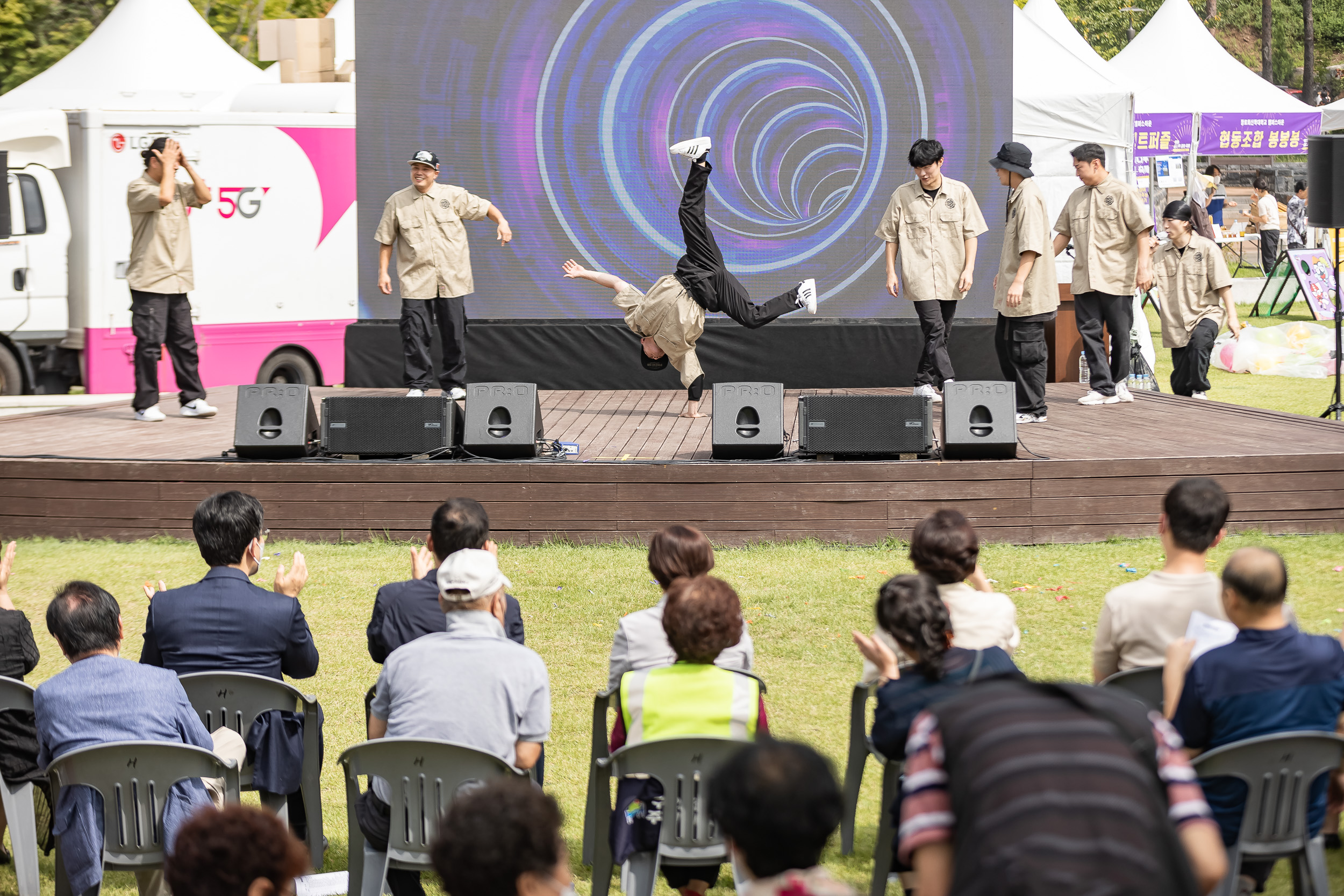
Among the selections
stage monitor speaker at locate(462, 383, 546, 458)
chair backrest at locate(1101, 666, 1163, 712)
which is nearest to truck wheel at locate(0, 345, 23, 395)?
stage monitor speaker at locate(462, 383, 546, 458)

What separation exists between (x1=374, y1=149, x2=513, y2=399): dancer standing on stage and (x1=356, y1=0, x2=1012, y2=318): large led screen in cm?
144

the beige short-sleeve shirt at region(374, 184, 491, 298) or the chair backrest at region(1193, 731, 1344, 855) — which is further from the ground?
the beige short-sleeve shirt at region(374, 184, 491, 298)

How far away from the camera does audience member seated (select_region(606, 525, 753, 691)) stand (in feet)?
11.4

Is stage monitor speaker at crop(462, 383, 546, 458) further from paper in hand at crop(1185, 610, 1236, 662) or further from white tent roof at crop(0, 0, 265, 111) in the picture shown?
white tent roof at crop(0, 0, 265, 111)

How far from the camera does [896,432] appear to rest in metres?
7.23

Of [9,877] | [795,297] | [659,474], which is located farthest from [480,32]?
[9,877]

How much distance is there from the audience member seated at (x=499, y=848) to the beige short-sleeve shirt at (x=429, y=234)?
7.25 metres

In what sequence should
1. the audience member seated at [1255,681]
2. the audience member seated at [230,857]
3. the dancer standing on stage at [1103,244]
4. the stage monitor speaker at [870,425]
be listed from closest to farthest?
the audience member seated at [230,857] < the audience member seated at [1255,681] < the stage monitor speaker at [870,425] < the dancer standing on stage at [1103,244]

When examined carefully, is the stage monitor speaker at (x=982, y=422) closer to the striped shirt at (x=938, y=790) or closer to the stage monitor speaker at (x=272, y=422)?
the stage monitor speaker at (x=272, y=422)

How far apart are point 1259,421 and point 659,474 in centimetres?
390

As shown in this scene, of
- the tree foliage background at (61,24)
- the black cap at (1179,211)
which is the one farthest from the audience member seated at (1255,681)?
the tree foliage background at (61,24)

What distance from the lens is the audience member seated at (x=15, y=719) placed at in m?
3.48

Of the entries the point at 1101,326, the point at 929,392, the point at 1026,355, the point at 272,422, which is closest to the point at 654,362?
the point at 929,392

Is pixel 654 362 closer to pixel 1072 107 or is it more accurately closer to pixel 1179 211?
pixel 1179 211
